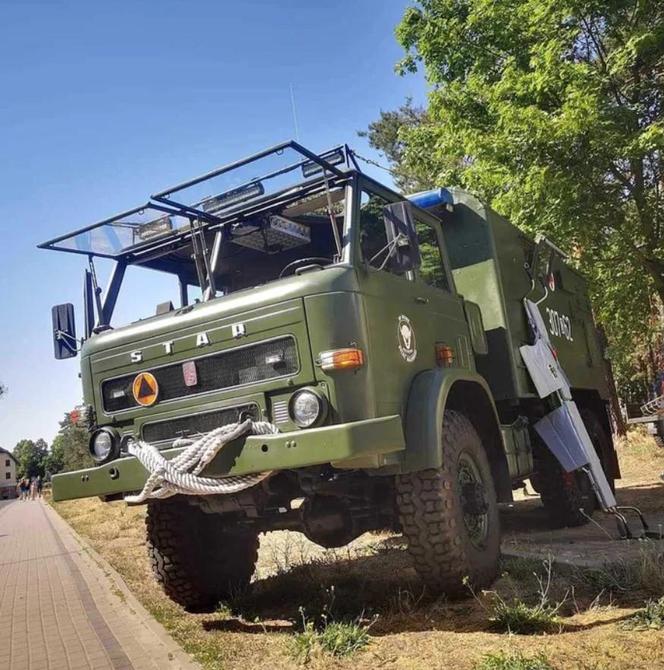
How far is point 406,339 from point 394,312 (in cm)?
22

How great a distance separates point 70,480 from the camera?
4.63 m

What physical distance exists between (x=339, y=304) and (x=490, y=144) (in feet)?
22.5

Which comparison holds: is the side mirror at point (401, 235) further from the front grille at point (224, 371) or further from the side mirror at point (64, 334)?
the side mirror at point (64, 334)

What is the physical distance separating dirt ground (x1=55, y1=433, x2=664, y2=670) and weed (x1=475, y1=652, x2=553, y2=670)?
106mm

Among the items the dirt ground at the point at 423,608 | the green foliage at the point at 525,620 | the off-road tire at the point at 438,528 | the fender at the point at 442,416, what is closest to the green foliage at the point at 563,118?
the dirt ground at the point at 423,608

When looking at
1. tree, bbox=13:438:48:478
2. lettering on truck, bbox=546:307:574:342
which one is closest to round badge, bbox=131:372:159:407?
lettering on truck, bbox=546:307:574:342

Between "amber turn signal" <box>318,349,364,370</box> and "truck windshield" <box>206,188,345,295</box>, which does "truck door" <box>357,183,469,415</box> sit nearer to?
"amber turn signal" <box>318,349,364,370</box>

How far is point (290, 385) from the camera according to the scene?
4.01 metres

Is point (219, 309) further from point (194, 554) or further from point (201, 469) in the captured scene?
point (194, 554)

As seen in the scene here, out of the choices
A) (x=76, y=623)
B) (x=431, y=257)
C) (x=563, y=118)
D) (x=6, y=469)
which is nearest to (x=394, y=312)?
(x=431, y=257)

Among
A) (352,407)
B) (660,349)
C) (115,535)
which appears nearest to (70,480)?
(352,407)

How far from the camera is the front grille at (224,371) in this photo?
4055 mm

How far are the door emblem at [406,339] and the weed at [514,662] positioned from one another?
75.3 inches

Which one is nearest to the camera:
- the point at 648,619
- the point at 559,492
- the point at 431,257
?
the point at 648,619
